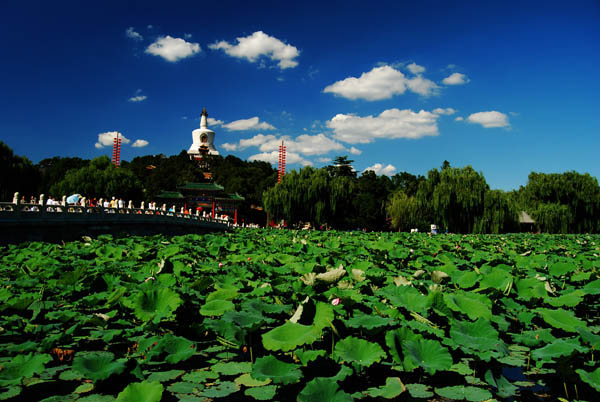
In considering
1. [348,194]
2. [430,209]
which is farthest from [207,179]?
[430,209]

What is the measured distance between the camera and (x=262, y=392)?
164cm

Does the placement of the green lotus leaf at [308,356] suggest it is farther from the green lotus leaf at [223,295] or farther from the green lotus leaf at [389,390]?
the green lotus leaf at [223,295]

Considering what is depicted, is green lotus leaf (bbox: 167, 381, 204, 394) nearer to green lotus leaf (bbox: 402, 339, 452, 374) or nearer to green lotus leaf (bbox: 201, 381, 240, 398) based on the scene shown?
green lotus leaf (bbox: 201, 381, 240, 398)

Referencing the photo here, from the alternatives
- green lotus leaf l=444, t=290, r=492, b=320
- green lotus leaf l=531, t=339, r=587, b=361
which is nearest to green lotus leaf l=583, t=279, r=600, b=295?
green lotus leaf l=444, t=290, r=492, b=320

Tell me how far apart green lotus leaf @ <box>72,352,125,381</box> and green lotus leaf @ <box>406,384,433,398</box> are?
1186mm

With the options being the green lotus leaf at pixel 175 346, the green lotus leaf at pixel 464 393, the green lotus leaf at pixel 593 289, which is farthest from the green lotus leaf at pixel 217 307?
the green lotus leaf at pixel 593 289

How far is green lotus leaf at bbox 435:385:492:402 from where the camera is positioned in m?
1.64

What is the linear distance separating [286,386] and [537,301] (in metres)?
2.01

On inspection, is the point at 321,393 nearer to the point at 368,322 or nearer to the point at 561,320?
the point at 368,322

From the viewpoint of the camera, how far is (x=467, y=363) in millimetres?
2039

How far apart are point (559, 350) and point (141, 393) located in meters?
1.67

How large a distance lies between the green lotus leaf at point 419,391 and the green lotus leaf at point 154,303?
1234 millimetres

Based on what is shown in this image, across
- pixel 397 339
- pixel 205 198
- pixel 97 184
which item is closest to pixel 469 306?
pixel 397 339

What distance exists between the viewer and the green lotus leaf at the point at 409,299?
2221 millimetres
